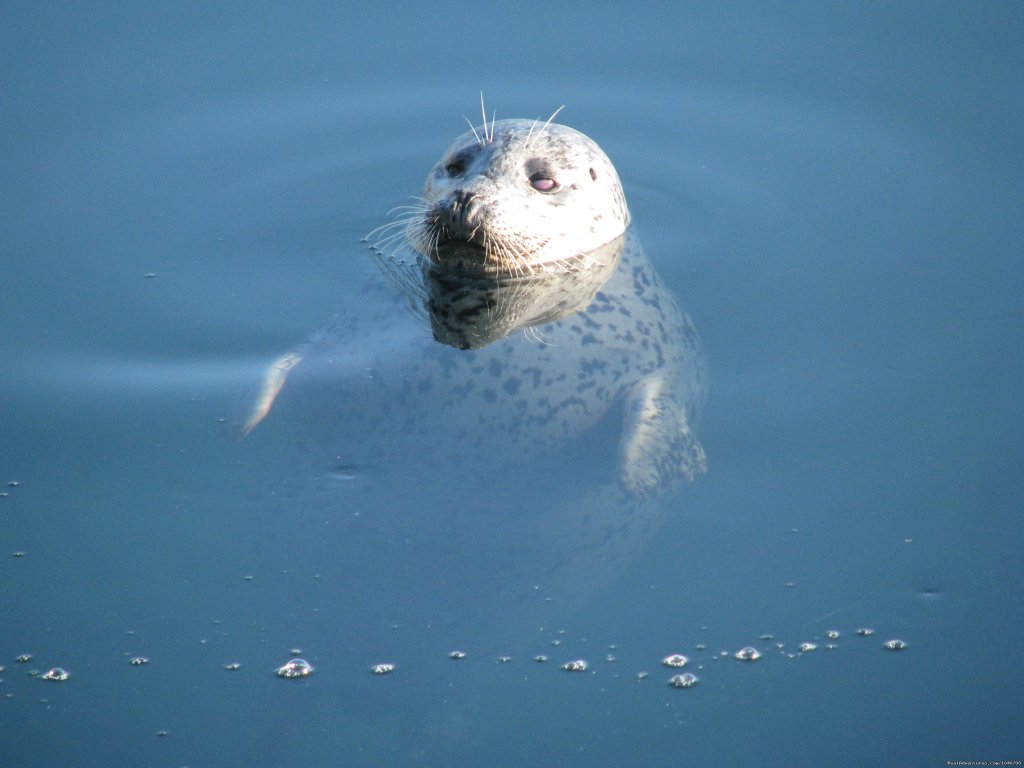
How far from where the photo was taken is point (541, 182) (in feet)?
19.1

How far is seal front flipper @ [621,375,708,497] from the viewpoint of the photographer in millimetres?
4660

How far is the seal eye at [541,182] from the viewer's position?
5.82 m

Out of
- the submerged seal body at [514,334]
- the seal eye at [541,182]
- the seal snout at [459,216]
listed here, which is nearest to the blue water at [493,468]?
the submerged seal body at [514,334]

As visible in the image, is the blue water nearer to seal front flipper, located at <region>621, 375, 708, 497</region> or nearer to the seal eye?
seal front flipper, located at <region>621, 375, 708, 497</region>

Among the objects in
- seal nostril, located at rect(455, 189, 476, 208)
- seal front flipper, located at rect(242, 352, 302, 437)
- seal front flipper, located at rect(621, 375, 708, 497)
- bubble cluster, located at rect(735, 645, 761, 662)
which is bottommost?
bubble cluster, located at rect(735, 645, 761, 662)

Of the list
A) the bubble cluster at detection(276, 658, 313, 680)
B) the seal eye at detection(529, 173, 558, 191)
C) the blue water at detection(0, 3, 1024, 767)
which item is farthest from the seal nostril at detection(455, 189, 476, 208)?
the bubble cluster at detection(276, 658, 313, 680)

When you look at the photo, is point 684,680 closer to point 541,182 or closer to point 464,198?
point 464,198

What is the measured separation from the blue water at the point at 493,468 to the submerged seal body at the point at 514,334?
0.55 feet

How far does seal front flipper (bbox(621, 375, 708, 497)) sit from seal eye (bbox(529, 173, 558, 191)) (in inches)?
49.8

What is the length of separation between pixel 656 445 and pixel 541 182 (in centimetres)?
169

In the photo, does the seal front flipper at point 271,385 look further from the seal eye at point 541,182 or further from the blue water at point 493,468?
the seal eye at point 541,182

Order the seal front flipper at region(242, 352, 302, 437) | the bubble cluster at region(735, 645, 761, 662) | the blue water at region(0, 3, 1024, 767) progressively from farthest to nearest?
the seal front flipper at region(242, 352, 302, 437)
the bubble cluster at region(735, 645, 761, 662)
the blue water at region(0, 3, 1024, 767)

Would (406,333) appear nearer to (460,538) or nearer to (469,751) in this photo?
(460,538)

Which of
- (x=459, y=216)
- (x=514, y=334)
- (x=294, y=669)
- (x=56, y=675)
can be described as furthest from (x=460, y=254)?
(x=56, y=675)
